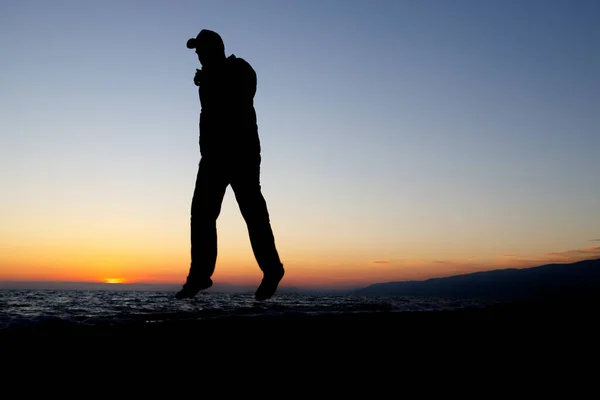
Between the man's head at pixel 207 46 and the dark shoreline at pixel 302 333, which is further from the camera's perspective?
the man's head at pixel 207 46

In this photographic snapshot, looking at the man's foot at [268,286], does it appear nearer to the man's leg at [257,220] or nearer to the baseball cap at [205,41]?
the man's leg at [257,220]

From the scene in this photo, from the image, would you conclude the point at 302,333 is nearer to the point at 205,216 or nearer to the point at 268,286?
the point at 268,286

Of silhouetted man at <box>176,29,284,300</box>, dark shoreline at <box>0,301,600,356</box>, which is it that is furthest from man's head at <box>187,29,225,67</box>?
dark shoreline at <box>0,301,600,356</box>

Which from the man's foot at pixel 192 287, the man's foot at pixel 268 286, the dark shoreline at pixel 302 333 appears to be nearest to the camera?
the dark shoreline at pixel 302 333

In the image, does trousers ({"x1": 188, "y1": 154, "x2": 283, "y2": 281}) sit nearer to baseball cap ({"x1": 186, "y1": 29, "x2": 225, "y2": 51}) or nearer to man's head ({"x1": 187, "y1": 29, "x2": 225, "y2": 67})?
man's head ({"x1": 187, "y1": 29, "x2": 225, "y2": 67})

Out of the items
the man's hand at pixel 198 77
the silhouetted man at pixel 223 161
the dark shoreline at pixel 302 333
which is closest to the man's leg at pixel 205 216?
the silhouetted man at pixel 223 161

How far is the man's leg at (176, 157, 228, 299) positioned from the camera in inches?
242

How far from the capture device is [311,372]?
8.06 feet

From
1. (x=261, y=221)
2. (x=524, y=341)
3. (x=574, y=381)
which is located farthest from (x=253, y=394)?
(x=261, y=221)

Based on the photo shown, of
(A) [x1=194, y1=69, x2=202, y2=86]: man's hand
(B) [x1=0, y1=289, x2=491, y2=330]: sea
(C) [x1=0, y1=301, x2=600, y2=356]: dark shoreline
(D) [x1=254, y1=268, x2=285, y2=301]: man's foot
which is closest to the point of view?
(C) [x1=0, y1=301, x2=600, y2=356]: dark shoreline

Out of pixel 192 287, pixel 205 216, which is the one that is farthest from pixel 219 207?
pixel 192 287

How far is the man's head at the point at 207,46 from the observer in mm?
6160

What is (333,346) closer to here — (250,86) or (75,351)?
(75,351)

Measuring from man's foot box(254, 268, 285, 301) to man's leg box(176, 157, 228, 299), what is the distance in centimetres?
70
